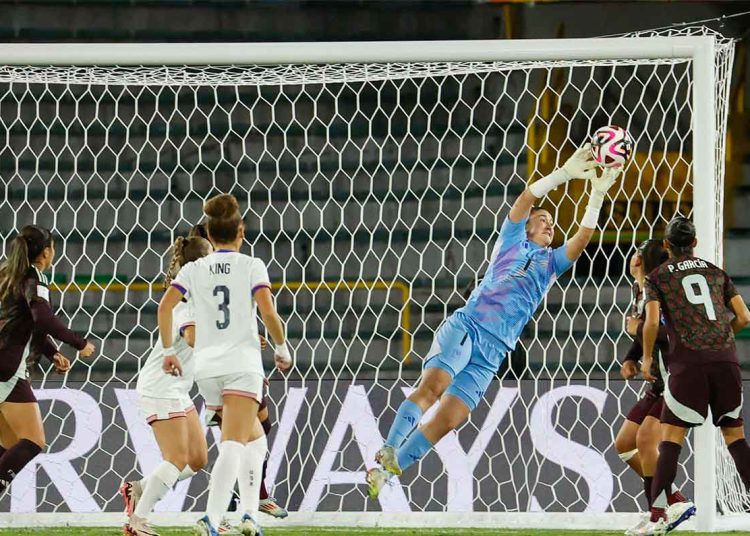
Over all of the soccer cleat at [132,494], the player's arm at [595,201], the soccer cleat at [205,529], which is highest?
the player's arm at [595,201]

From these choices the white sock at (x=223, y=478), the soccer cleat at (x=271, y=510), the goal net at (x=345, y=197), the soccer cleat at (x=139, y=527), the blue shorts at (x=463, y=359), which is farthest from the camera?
the goal net at (x=345, y=197)

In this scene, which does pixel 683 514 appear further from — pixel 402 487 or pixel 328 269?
pixel 328 269

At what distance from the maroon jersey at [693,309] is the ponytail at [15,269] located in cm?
244

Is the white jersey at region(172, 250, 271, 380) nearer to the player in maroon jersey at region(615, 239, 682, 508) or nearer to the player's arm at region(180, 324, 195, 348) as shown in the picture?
the player's arm at region(180, 324, 195, 348)

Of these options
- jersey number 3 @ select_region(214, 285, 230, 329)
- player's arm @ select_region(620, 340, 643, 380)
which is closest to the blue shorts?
player's arm @ select_region(620, 340, 643, 380)

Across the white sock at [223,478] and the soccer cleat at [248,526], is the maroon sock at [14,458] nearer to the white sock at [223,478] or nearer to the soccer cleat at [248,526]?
the white sock at [223,478]

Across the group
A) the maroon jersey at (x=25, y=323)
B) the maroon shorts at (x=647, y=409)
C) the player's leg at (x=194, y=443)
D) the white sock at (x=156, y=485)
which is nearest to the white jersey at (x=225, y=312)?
the white sock at (x=156, y=485)

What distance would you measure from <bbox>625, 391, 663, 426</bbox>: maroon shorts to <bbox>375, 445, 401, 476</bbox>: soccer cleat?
1.06 meters

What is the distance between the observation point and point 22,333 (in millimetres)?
5137

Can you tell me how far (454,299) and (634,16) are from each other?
2.44 m

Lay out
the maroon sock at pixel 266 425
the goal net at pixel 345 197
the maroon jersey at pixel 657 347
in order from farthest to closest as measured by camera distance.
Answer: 1. the goal net at pixel 345 197
2. the maroon sock at pixel 266 425
3. the maroon jersey at pixel 657 347

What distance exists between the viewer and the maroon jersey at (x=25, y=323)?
5.05 meters

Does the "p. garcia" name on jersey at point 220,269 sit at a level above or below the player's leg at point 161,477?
above

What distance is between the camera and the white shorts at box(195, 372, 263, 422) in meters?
4.34
